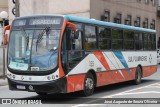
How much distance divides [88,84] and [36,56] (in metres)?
2.57

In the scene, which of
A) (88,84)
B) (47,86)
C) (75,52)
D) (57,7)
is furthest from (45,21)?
(57,7)

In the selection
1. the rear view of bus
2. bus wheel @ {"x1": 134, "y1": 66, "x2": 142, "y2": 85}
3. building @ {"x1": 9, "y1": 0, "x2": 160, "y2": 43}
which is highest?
building @ {"x1": 9, "y1": 0, "x2": 160, "y2": 43}

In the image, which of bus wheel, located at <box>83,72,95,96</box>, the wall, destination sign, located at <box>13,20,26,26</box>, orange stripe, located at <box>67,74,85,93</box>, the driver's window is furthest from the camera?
the wall

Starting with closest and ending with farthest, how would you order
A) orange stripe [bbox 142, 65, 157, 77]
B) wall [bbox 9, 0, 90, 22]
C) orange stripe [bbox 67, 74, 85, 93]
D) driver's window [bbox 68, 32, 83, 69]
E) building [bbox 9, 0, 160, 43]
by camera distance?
orange stripe [bbox 67, 74, 85, 93]
driver's window [bbox 68, 32, 83, 69]
orange stripe [bbox 142, 65, 157, 77]
wall [bbox 9, 0, 90, 22]
building [bbox 9, 0, 160, 43]

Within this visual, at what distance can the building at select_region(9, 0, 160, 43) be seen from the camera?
3988 cm

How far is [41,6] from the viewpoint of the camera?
43.2m

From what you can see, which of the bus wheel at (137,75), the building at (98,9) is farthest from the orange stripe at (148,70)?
the building at (98,9)

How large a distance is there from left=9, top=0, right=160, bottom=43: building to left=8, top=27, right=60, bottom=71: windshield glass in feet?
Answer: 86.5

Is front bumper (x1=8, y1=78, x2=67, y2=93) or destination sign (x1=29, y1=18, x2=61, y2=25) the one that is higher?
destination sign (x1=29, y1=18, x2=61, y2=25)

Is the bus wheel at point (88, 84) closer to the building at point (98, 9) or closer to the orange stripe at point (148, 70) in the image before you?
the orange stripe at point (148, 70)

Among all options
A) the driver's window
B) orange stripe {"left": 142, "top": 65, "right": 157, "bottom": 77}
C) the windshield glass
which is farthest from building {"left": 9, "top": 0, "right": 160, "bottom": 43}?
the windshield glass

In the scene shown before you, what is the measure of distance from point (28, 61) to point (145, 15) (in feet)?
141

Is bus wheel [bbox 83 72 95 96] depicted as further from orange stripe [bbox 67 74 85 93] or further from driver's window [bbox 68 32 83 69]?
driver's window [bbox 68 32 83 69]

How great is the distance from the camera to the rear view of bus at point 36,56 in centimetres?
1241
